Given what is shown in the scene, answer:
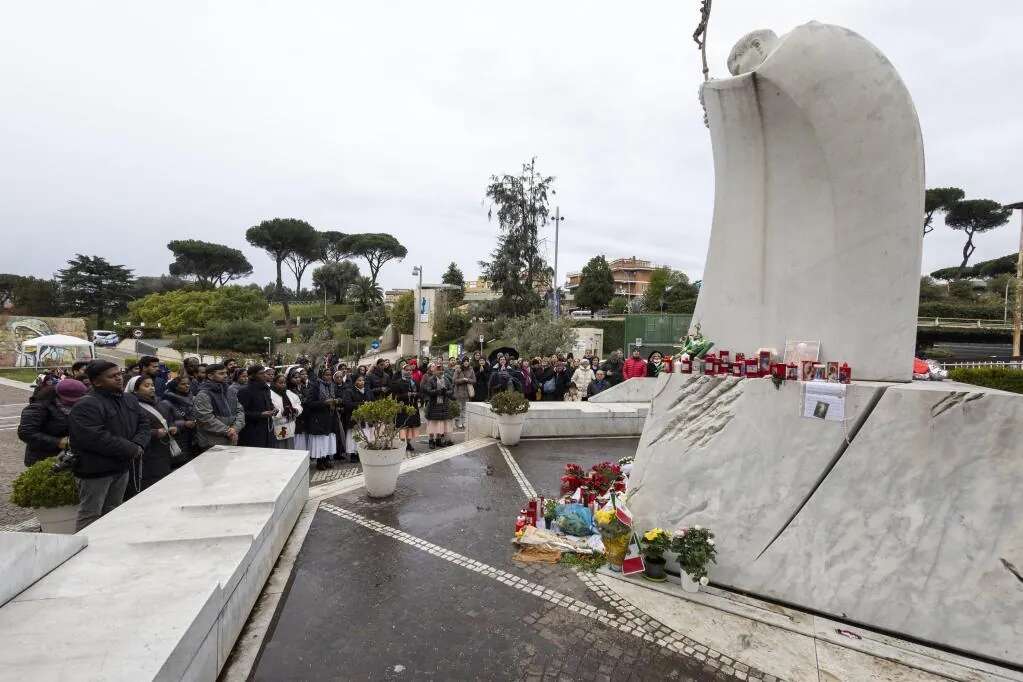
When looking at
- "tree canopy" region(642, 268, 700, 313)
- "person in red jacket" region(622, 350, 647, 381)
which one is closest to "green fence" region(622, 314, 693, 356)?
"person in red jacket" region(622, 350, 647, 381)

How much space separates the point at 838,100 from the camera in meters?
4.46

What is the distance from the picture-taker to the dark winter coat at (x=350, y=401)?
372 inches

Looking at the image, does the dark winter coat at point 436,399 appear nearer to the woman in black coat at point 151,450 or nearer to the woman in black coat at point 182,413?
the woman in black coat at point 182,413

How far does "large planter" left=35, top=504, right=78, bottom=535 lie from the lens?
16.7 feet

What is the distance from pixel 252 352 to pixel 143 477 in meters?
43.1

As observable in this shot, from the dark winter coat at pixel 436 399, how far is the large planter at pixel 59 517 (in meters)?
5.88

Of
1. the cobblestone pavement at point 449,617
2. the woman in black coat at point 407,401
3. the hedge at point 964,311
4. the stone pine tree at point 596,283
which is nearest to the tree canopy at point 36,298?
the stone pine tree at point 596,283

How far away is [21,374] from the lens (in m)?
27.8

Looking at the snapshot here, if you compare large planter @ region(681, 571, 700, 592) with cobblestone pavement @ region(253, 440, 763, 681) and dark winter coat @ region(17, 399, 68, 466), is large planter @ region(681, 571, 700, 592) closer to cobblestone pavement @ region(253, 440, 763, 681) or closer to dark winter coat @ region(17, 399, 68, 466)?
cobblestone pavement @ region(253, 440, 763, 681)

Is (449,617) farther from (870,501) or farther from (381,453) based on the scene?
(870,501)

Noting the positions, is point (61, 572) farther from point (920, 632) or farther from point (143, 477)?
point (920, 632)

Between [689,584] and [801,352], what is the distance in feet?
7.74

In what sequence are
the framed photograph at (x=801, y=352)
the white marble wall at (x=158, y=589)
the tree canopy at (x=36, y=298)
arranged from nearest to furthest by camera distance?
the white marble wall at (x=158, y=589) → the framed photograph at (x=801, y=352) → the tree canopy at (x=36, y=298)

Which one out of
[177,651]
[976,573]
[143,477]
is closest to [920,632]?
[976,573]
